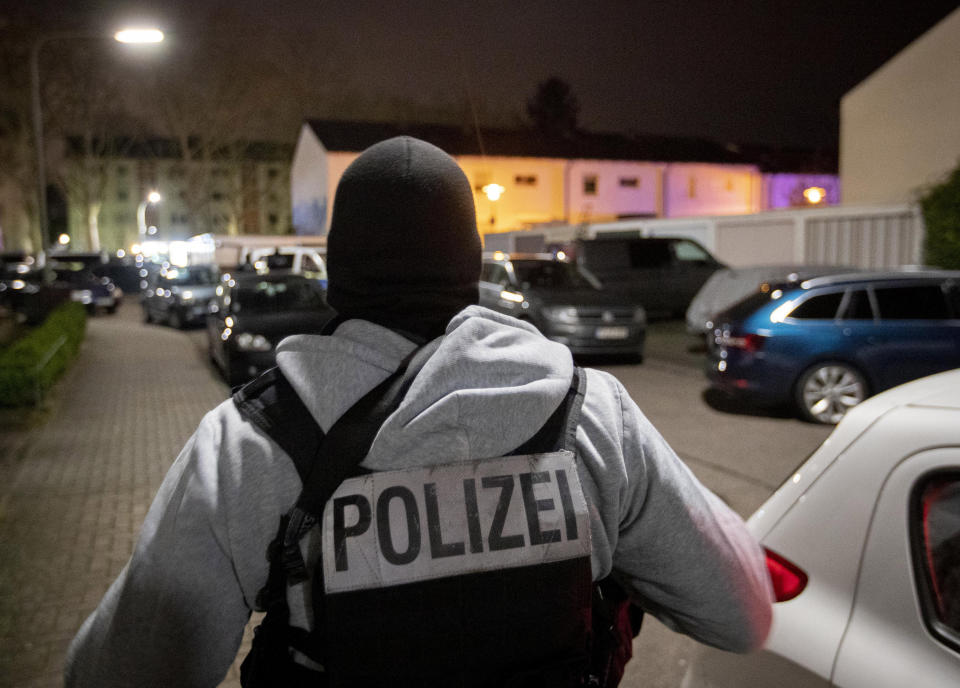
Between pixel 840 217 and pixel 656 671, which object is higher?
pixel 840 217

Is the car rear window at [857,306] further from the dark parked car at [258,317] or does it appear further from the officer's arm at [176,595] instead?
the officer's arm at [176,595]

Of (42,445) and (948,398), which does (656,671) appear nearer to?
(948,398)

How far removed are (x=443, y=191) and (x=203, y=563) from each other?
0.72 m

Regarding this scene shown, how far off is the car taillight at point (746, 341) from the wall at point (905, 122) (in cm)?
929

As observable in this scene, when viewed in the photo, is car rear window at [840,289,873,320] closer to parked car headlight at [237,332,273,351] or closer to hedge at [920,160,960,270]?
hedge at [920,160,960,270]

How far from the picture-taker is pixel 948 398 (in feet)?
6.13

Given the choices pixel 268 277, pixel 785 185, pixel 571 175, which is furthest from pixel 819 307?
pixel 785 185

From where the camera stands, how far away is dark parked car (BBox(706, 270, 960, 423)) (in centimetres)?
845

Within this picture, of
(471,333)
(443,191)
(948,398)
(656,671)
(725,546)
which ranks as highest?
(443,191)

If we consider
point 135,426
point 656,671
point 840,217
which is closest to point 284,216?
point 840,217

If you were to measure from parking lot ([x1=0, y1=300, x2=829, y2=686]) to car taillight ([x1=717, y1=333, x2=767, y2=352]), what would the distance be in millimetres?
829

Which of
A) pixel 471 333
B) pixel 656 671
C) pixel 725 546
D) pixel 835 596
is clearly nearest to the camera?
pixel 471 333

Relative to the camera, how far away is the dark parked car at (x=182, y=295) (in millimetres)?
20859

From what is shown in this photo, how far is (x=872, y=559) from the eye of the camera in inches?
69.3
